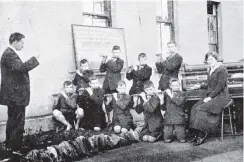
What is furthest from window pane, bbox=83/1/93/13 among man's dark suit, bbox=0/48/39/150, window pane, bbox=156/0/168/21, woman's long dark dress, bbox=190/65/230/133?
woman's long dark dress, bbox=190/65/230/133

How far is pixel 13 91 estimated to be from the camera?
4.83 meters

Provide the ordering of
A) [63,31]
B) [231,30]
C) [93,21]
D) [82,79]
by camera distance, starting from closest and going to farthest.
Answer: [82,79]
[63,31]
[93,21]
[231,30]

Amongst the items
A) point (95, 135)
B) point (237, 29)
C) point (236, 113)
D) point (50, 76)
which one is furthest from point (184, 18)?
point (95, 135)

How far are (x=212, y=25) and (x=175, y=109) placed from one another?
5.67 meters

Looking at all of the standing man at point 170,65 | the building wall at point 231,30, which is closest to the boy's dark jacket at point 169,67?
the standing man at point 170,65

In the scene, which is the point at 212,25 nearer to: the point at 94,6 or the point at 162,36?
the point at 162,36

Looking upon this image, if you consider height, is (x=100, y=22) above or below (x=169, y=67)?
above

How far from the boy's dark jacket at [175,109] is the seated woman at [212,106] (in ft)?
0.67

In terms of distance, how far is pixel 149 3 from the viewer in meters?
8.34

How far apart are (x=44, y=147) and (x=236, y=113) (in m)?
3.48

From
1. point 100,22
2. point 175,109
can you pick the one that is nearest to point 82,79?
point 100,22

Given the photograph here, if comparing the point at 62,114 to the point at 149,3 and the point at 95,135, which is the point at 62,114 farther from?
the point at 149,3

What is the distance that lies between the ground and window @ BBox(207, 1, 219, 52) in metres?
5.33

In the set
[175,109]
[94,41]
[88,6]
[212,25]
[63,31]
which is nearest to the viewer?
[175,109]
